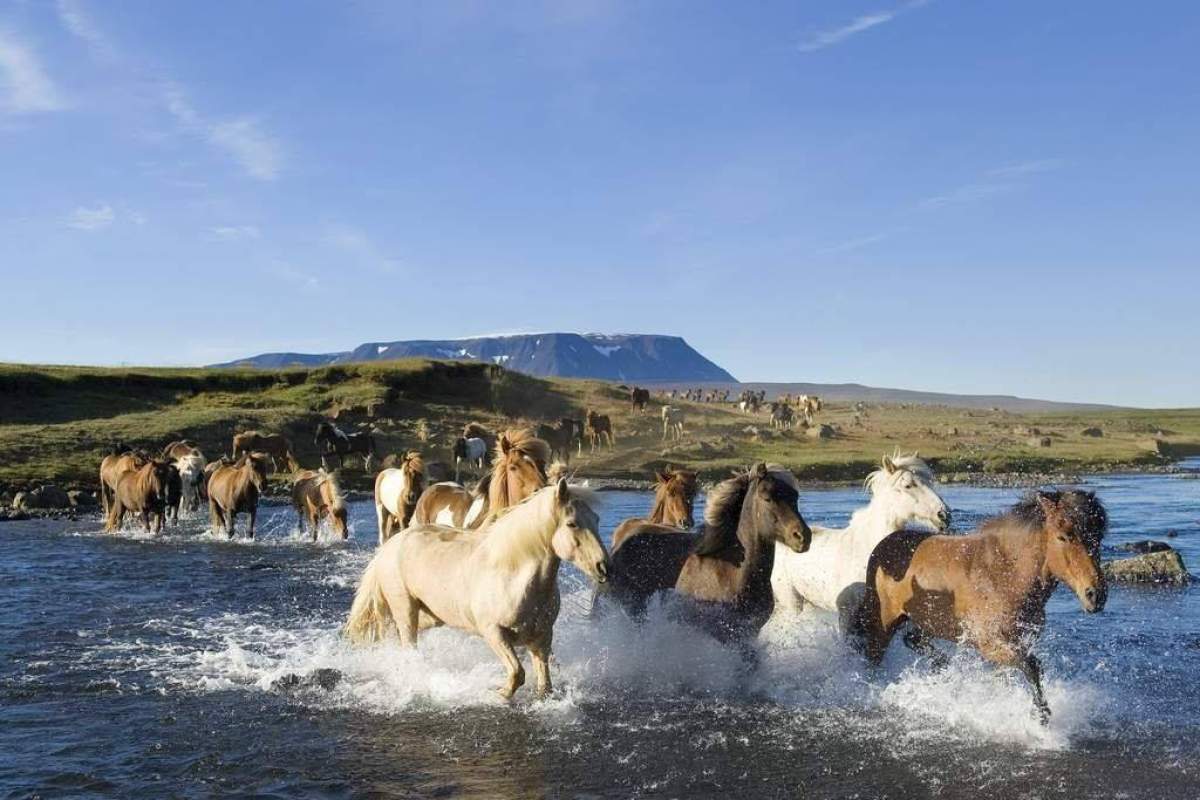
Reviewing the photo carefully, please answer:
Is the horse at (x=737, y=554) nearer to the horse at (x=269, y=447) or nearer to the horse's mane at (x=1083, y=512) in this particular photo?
the horse's mane at (x=1083, y=512)

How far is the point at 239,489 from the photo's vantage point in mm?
20422

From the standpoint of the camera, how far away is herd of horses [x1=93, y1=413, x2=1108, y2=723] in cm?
670

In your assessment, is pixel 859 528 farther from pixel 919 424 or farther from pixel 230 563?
pixel 919 424

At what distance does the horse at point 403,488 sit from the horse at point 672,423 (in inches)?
1071

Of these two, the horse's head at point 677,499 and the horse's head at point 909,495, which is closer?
the horse's head at point 909,495

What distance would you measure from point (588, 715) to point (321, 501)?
553 inches

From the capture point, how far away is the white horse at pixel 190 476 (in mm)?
24469

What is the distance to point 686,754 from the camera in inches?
271

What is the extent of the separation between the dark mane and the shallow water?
2.48 feet

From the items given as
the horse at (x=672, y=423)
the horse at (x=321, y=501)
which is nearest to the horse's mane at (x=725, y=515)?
the horse at (x=321, y=501)

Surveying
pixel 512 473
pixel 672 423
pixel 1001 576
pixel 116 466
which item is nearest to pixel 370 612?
pixel 512 473

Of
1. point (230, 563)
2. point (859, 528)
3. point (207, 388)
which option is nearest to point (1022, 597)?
point (859, 528)

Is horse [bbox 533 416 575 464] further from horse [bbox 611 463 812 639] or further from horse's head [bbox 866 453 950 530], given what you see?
horse's head [bbox 866 453 950 530]

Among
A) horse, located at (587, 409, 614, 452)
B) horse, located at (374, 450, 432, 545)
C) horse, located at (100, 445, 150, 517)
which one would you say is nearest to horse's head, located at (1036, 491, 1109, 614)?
horse, located at (374, 450, 432, 545)
